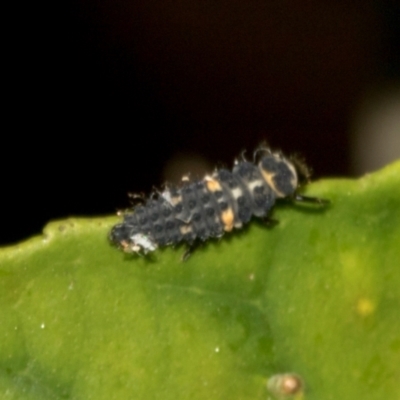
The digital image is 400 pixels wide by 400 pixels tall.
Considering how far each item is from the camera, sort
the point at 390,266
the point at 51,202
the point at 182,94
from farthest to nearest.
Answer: the point at 182,94
the point at 51,202
the point at 390,266

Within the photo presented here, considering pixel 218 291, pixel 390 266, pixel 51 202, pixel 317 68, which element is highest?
pixel 317 68

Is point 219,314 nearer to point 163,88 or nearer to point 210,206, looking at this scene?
point 210,206

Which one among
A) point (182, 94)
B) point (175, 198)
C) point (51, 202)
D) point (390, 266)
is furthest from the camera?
point (182, 94)

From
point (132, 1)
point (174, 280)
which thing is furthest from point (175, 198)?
point (132, 1)

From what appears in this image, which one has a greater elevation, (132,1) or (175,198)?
(132,1)

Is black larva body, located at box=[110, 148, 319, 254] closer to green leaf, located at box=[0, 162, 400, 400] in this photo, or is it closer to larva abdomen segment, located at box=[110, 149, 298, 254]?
larva abdomen segment, located at box=[110, 149, 298, 254]

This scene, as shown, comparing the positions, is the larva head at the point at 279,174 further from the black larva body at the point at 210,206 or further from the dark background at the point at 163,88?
the dark background at the point at 163,88

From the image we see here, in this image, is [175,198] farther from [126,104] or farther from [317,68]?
[317,68]
